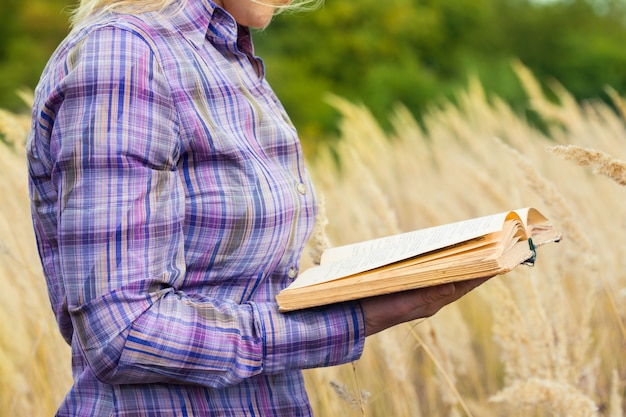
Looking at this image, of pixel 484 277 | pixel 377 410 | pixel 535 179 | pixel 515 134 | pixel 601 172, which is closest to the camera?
pixel 484 277

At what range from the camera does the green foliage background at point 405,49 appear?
16578 mm

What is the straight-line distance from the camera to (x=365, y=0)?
27.7 m

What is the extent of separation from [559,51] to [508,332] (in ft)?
91.6

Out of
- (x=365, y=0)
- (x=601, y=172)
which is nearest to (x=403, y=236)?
(x=601, y=172)

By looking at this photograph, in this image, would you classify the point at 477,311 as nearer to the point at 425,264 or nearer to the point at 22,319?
the point at 22,319

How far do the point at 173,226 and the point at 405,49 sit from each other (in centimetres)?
2768

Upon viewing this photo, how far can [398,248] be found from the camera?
1.24 m

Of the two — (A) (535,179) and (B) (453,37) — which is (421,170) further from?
(B) (453,37)

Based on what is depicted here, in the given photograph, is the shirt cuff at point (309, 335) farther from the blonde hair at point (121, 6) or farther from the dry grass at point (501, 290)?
the blonde hair at point (121, 6)

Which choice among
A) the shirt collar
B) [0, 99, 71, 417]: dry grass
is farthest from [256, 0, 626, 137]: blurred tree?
the shirt collar

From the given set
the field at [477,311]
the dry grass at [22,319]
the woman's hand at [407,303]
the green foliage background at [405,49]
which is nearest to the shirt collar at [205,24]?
the field at [477,311]

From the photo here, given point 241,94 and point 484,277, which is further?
point 241,94

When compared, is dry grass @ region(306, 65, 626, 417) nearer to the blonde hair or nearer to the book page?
the book page

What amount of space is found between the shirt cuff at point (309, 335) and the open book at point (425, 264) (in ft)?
0.09
